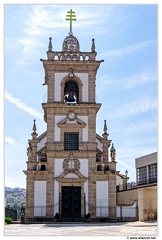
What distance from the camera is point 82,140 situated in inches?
1523

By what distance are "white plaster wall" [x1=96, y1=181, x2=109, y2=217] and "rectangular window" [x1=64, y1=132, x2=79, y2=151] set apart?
11.7 feet

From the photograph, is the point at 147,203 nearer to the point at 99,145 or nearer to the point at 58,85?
the point at 99,145

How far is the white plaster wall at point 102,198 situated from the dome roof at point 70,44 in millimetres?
12379

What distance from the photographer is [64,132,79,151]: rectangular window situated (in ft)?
127

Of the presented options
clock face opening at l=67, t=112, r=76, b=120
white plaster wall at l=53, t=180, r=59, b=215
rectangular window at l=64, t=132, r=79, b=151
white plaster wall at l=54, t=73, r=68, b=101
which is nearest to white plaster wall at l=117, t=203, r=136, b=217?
white plaster wall at l=53, t=180, r=59, b=215

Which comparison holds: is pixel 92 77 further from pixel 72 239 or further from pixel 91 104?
pixel 72 239

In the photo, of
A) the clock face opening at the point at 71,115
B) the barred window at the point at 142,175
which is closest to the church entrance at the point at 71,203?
the clock face opening at the point at 71,115

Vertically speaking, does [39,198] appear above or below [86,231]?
above

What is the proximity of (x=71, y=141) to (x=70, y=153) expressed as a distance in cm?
117

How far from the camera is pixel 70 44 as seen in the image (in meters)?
42.0

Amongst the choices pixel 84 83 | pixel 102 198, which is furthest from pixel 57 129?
pixel 102 198

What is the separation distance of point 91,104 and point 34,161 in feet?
22.3

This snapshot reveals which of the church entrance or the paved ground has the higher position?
the church entrance

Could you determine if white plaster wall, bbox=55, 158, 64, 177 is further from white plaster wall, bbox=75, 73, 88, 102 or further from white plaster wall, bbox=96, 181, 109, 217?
white plaster wall, bbox=75, 73, 88, 102
